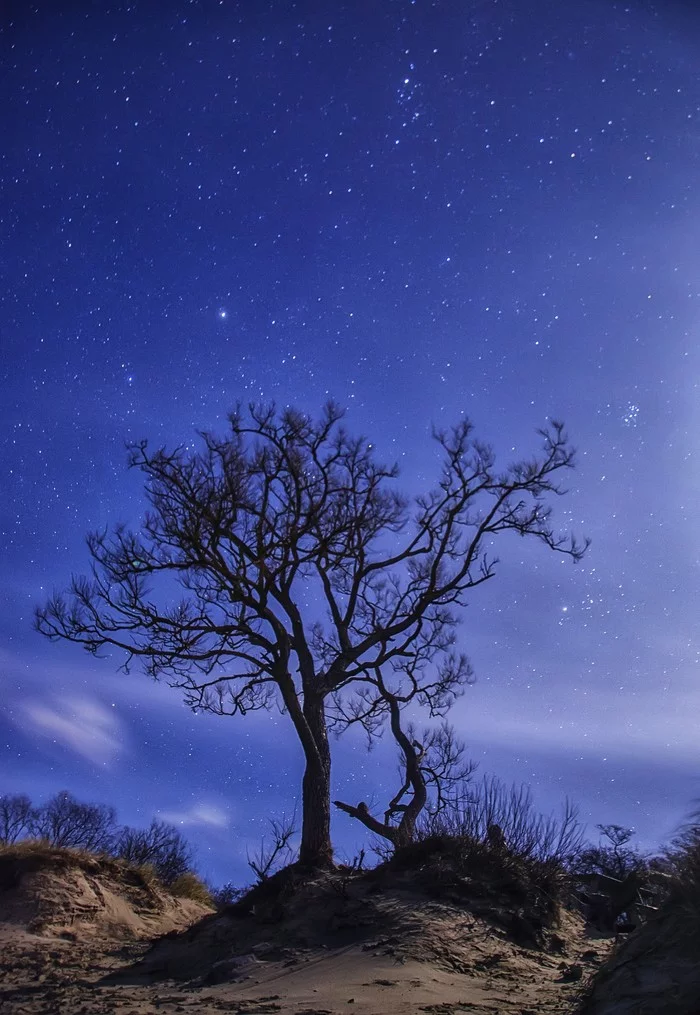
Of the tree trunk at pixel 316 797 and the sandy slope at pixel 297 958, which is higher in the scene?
the tree trunk at pixel 316 797

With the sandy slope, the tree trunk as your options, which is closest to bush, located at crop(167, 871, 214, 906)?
the sandy slope

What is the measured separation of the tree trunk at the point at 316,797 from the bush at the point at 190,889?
5599mm

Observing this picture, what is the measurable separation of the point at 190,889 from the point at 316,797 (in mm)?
6493

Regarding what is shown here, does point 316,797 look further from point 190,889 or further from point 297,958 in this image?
point 190,889

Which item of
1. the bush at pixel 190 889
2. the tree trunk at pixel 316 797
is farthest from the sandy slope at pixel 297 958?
the bush at pixel 190 889

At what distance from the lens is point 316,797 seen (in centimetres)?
1320

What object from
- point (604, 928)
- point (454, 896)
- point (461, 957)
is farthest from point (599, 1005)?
point (604, 928)

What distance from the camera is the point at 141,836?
30.9 meters

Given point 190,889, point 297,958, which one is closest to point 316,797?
point 297,958

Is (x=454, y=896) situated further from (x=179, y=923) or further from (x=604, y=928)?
(x=179, y=923)

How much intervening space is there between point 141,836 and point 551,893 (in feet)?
81.0

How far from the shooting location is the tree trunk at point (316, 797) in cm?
1254

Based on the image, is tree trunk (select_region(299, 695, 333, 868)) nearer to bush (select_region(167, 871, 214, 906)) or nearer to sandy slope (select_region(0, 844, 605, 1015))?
sandy slope (select_region(0, 844, 605, 1015))

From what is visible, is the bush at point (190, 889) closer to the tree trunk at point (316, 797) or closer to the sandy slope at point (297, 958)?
the sandy slope at point (297, 958)
